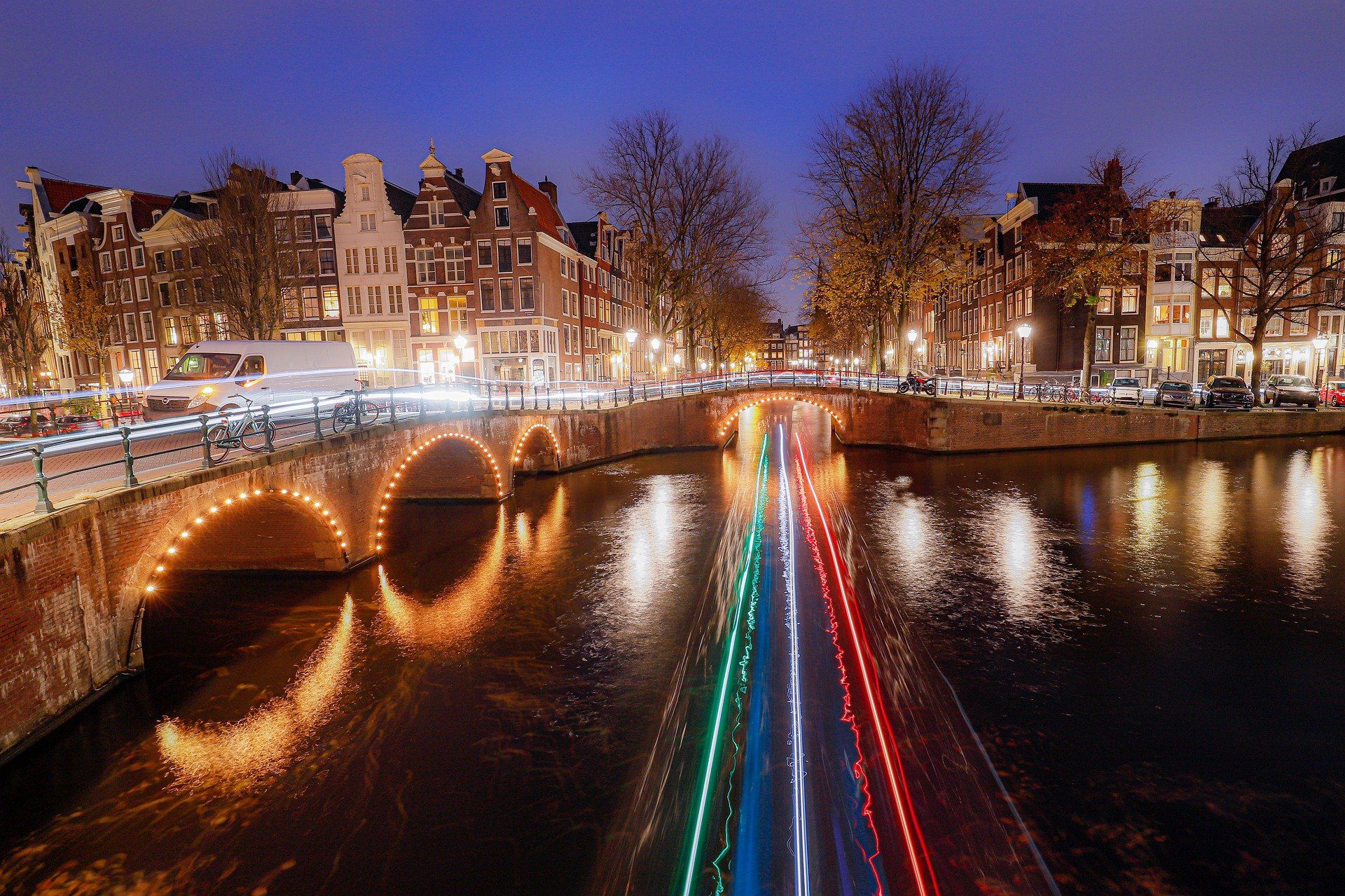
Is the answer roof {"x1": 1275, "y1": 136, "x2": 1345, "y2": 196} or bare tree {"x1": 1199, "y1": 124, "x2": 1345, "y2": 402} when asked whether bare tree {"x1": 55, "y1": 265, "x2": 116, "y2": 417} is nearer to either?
bare tree {"x1": 1199, "y1": 124, "x2": 1345, "y2": 402}

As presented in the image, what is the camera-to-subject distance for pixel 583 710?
10.8 meters

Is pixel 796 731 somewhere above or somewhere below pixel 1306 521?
below

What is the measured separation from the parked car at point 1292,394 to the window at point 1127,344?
715 cm

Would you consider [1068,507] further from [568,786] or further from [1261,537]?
[568,786]

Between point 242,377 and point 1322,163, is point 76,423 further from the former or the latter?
point 1322,163

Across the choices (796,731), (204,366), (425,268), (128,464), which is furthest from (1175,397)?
(425,268)

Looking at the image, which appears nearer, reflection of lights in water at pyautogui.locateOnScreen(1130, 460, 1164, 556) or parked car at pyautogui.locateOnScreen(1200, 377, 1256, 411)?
reflection of lights in water at pyautogui.locateOnScreen(1130, 460, 1164, 556)

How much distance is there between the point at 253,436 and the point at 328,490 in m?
2.07

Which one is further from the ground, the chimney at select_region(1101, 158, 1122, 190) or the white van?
the chimney at select_region(1101, 158, 1122, 190)

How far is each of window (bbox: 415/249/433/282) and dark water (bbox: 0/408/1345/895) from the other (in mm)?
27027

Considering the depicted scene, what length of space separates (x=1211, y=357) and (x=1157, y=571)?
40.2 m

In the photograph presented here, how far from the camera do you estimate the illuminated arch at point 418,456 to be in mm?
18906

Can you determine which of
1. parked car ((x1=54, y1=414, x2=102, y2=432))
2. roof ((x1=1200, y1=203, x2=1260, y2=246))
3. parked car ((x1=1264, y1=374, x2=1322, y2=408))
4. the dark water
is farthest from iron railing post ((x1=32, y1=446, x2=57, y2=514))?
roof ((x1=1200, y1=203, x2=1260, y2=246))

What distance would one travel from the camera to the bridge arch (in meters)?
29.9
